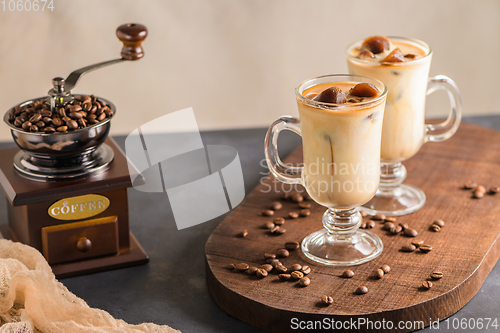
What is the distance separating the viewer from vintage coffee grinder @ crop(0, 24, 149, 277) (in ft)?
5.32

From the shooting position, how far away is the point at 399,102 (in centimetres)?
181

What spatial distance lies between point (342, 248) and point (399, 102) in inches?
18.8

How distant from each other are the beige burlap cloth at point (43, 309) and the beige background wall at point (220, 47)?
6.19ft

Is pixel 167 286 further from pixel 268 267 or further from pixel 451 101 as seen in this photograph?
pixel 451 101

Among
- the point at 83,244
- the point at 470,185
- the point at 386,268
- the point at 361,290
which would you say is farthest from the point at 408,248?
the point at 83,244

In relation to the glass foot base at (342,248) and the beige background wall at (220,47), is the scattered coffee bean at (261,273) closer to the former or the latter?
the glass foot base at (342,248)

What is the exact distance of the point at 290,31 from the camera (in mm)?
3467

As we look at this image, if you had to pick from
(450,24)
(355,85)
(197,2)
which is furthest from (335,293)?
(450,24)

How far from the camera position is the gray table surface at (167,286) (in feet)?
5.02

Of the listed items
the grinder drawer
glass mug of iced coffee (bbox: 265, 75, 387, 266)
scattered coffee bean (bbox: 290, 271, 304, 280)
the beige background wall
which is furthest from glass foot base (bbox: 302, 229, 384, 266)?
the beige background wall

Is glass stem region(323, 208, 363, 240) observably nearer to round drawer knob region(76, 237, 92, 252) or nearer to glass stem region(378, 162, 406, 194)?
glass stem region(378, 162, 406, 194)

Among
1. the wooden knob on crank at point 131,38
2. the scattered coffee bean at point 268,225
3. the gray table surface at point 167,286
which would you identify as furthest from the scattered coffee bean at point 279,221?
the wooden knob on crank at point 131,38

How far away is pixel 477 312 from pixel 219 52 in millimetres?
2307

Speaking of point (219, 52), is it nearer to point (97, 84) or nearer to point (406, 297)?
point (97, 84)
